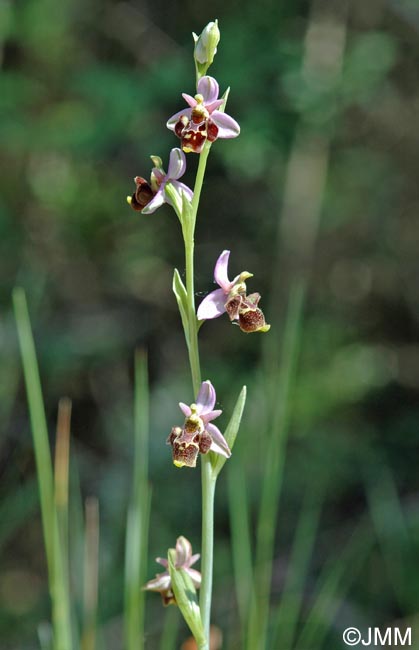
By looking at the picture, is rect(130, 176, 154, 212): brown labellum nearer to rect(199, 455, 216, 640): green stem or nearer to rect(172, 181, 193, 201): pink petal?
rect(172, 181, 193, 201): pink petal

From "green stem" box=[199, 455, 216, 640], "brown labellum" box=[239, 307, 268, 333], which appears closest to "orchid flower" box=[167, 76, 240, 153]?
"brown labellum" box=[239, 307, 268, 333]

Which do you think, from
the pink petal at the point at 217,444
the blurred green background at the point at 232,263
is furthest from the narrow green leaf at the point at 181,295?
the blurred green background at the point at 232,263

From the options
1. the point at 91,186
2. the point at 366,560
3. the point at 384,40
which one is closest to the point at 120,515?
the point at 366,560

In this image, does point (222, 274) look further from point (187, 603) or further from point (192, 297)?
point (187, 603)

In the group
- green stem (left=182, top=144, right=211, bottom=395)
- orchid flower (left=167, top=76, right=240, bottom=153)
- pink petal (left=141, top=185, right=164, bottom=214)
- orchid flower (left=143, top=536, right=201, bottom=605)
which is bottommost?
orchid flower (left=143, top=536, right=201, bottom=605)

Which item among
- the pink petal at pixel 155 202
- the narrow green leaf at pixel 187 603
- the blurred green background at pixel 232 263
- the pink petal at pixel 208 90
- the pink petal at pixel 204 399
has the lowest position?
the narrow green leaf at pixel 187 603

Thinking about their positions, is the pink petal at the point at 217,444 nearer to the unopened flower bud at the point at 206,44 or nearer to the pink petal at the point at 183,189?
the pink petal at the point at 183,189

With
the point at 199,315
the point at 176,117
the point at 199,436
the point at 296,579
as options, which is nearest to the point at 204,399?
the point at 199,436
